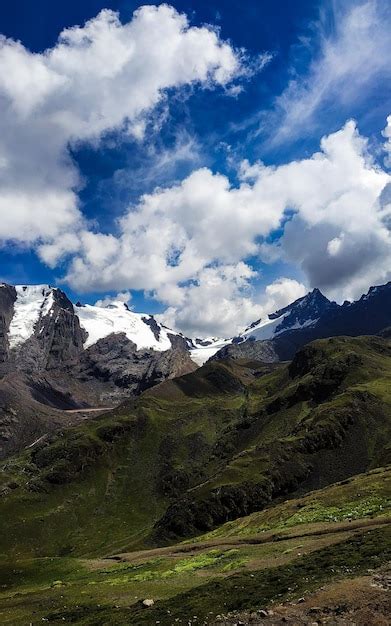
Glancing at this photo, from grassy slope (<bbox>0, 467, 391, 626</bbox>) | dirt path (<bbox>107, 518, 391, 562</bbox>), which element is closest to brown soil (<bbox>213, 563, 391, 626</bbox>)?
grassy slope (<bbox>0, 467, 391, 626</bbox>)

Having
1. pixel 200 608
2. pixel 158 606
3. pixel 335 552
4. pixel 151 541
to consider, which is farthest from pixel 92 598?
pixel 151 541

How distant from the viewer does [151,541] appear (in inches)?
7672

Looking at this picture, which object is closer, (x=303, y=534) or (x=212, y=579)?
(x=212, y=579)

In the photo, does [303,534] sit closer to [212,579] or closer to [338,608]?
[212,579]

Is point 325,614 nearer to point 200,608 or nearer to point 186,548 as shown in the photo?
point 200,608

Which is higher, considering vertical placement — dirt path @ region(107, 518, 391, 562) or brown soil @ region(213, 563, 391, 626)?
brown soil @ region(213, 563, 391, 626)

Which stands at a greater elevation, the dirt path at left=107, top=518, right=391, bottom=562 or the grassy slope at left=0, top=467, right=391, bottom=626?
the grassy slope at left=0, top=467, right=391, bottom=626

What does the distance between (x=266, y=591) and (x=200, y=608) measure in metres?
4.80

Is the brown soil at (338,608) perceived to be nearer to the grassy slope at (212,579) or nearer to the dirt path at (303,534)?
the grassy slope at (212,579)

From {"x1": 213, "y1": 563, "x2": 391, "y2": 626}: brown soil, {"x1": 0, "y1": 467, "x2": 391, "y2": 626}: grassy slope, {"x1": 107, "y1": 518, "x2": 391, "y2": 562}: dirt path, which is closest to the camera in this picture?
{"x1": 213, "y1": 563, "x2": 391, "y2": 626}: brown soil

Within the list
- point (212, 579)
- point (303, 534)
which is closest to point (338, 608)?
point (212, 579)

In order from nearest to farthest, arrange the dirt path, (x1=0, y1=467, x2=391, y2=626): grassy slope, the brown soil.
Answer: the brown soil → (x1=0, y1=467, x2=391, y2=626): grassy slope → the dirt path

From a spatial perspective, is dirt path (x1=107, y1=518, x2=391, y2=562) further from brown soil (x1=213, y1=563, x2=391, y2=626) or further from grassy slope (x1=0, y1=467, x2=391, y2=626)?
brown soil (x1=213, y1=563, x2=391, y2=626)

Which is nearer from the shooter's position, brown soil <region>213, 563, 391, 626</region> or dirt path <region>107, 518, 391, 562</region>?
brown soil <region>213, 563, 391, 626</region>
